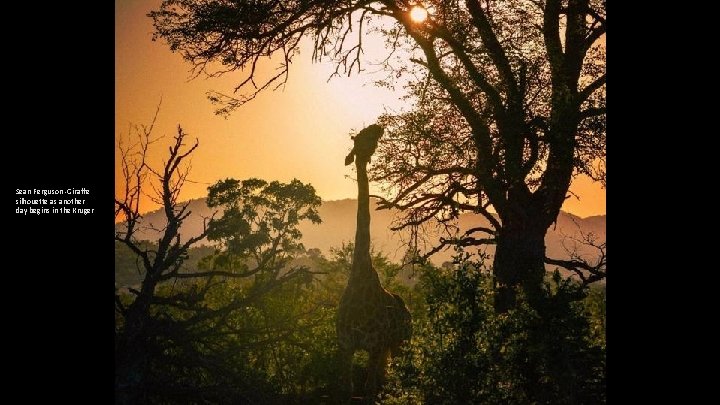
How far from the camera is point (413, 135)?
51.9 feet

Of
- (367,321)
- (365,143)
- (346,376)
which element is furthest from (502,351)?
(365,143)

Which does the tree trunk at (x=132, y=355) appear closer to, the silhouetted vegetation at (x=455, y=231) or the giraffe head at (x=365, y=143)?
the silhouetted vegetation at (x=455, y=231)

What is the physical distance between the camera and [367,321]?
1224cm

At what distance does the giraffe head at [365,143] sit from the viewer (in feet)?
45.0

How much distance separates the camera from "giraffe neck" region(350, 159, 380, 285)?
12750 millimetres

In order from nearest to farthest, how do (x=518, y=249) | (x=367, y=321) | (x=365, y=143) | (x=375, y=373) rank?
(x=367, y=321) < (x=375, y=373) < (x=365, y=143) < (x=518, y=249)

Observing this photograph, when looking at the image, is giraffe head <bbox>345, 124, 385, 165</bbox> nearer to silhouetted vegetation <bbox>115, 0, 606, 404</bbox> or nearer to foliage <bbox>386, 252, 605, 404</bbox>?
silhouetted vegetation <bbox>115, 0, 606, 404</bbox>

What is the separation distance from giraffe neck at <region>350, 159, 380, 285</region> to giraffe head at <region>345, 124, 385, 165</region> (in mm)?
121

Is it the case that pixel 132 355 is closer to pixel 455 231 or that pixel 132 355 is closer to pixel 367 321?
pixel 367 321

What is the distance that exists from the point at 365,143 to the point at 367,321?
11.8ft

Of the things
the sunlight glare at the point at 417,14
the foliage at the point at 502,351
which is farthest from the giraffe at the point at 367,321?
the sunlight glare at the point at 417,14
